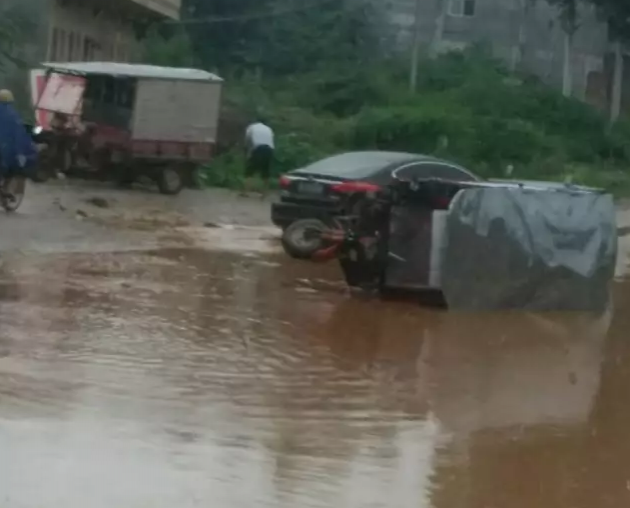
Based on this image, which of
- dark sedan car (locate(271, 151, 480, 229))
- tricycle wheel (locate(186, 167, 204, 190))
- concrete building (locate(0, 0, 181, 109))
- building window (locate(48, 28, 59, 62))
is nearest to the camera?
dark sedan car (locate(271, 151, 480, 229))

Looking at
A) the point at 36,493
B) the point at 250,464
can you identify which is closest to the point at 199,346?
the point at 250,464

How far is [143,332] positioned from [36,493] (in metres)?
5.25

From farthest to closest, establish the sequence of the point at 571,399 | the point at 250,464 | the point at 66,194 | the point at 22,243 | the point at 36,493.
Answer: the point at 66,194, the point at 22,243, the point at 571,399, the point at 250,464, the point at 36,493

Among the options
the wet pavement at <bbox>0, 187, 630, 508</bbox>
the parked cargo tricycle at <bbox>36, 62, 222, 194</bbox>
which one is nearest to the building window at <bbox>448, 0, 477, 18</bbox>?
the parked cargo tricycle at <bbox>36, 62, 222, 194</bbox>

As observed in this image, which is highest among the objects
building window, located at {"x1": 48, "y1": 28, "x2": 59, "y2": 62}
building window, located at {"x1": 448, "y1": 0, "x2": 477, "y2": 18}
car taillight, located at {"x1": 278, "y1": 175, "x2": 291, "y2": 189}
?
building window, located at {"x1": 448, "y1": 0, "x2": 477, "y2": 18}

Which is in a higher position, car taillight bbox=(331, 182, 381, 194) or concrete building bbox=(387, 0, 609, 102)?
concrete building bbox=(387, 0, 609, 102)

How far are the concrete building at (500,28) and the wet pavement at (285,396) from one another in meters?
→ 37.8

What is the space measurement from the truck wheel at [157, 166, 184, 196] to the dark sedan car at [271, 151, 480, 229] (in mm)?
9858

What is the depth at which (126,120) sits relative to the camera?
29156mm

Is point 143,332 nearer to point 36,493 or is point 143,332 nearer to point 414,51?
point 36,493

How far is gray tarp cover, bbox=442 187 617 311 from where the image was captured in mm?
15516

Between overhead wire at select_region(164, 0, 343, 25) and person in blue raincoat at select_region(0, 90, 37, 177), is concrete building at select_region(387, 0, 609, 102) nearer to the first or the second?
overhead wire at select_region(164, 0, 343, 25)

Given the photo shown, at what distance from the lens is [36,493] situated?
7.50 metres

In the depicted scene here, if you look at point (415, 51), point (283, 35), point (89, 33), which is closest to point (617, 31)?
point (415, 51)
